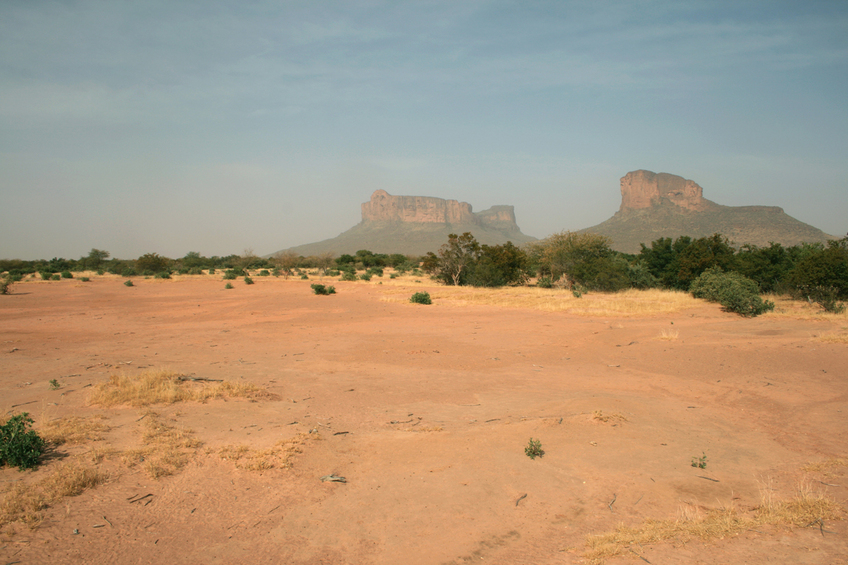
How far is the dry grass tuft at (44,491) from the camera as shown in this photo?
3979 millimetres

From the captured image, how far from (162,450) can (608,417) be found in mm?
6379

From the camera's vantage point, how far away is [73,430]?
5.68 m

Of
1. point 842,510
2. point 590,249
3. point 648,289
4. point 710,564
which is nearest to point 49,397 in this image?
point 710,564

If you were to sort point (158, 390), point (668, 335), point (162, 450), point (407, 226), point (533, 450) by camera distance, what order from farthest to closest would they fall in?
point (407, 226)
point (668, 335)
point (158, 390)
point (533, 450)
point (162, 450)

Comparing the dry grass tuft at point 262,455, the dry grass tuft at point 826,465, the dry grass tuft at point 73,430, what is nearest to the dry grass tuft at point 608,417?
the dry grass tuft at point 826,465

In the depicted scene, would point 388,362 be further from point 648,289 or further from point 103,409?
point 648,289

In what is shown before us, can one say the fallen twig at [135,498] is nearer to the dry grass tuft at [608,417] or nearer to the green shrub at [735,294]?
the dry grass tuft at [608,417]

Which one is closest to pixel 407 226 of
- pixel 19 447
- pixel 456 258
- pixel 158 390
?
pixel 456 258

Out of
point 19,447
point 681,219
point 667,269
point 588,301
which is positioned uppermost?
point 681,219

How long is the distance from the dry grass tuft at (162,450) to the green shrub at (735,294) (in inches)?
824

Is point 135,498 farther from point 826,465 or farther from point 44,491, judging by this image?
point 826,465

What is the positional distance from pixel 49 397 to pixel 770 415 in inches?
478

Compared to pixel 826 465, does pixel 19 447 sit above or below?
above

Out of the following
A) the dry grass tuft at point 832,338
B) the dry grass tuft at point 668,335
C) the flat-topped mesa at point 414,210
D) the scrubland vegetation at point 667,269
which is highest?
the flat-topped mesa at point 414,210
